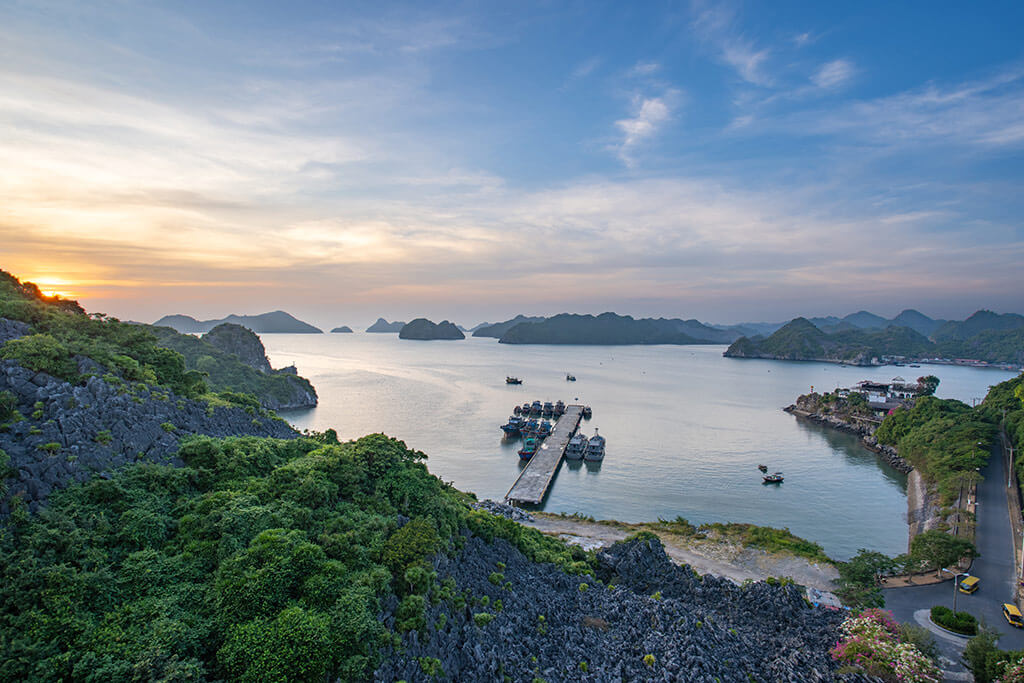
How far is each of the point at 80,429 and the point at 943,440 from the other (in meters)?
63.5

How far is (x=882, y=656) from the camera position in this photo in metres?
15.4

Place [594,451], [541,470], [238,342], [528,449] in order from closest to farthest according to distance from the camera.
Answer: [541,470] → [594,451] → [528,449] → [238,342]

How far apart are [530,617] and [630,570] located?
7254 mm

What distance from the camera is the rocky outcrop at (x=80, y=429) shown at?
1241 centimetres

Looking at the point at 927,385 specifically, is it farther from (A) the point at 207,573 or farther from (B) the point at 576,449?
(A) the point at 207,573

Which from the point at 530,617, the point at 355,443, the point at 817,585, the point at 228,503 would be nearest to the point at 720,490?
the point at 817,585

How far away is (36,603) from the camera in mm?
10039

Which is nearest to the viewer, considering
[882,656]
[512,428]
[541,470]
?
[882,656]

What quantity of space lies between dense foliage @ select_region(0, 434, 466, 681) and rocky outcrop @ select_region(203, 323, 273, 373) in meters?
91.6

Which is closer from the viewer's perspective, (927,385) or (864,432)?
(864,432)

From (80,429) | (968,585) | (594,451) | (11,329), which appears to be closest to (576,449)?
(594,451)

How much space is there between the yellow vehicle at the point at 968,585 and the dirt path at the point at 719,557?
4951mm

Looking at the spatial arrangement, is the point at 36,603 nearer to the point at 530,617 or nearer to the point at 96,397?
the point at 96,397

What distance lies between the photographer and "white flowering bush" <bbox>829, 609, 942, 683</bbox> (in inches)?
594
